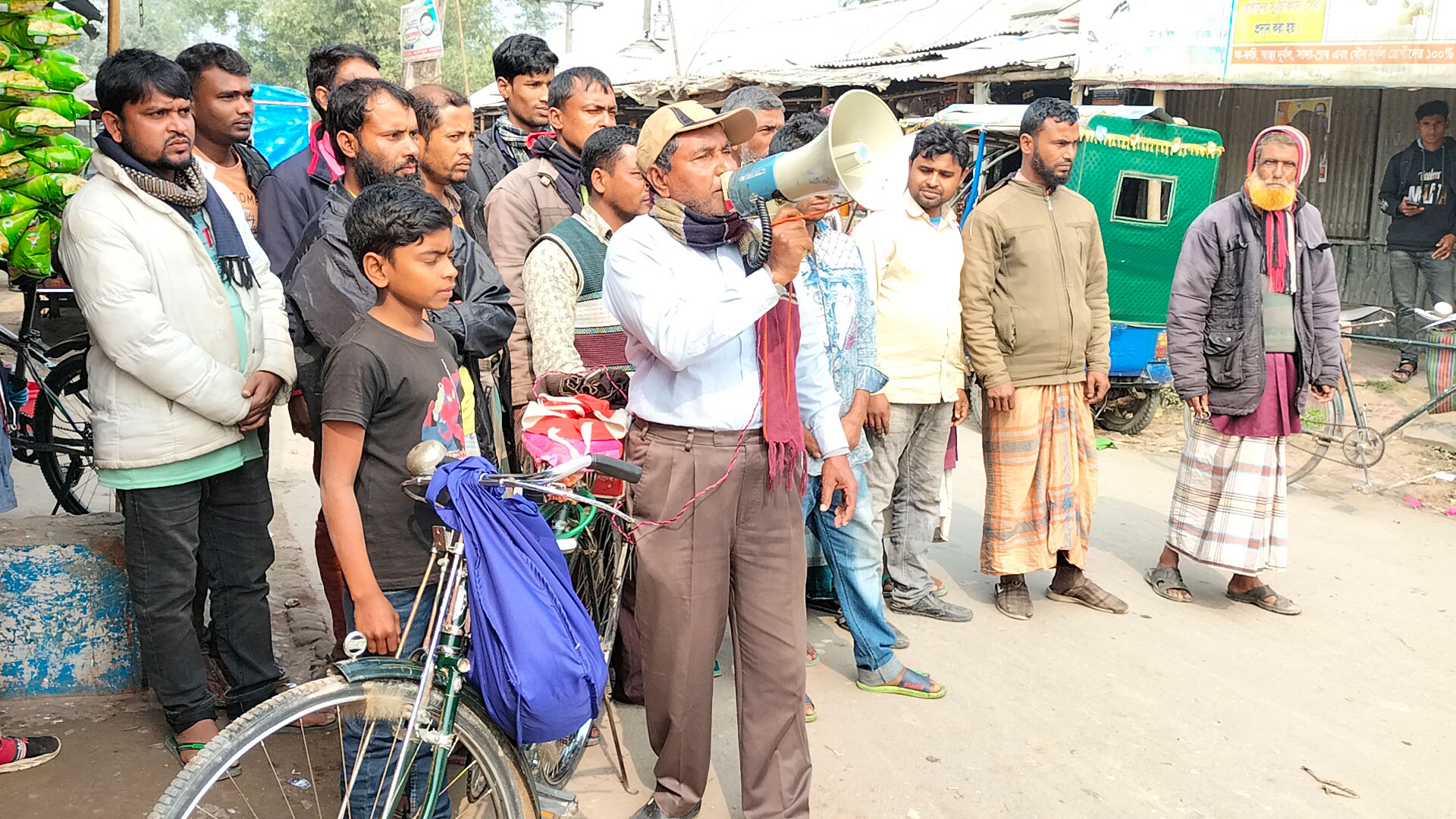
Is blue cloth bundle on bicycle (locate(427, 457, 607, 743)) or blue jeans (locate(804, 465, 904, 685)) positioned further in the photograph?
blue jeans (locate(804, 465, 904, 685))

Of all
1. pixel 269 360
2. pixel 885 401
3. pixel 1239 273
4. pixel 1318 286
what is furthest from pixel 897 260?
pixel 269 360

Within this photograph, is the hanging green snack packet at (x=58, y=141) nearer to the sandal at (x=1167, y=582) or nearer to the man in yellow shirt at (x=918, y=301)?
the man in yellow shirt at (x=918, y=301)

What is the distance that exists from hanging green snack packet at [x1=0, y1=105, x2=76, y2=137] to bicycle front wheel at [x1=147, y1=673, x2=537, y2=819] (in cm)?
198

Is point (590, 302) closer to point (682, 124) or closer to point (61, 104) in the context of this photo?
point (682, 124)

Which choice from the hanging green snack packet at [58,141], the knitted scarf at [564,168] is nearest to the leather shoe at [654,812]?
the knitted scarf at [564,168]

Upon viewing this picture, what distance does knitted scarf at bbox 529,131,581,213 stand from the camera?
4.06m

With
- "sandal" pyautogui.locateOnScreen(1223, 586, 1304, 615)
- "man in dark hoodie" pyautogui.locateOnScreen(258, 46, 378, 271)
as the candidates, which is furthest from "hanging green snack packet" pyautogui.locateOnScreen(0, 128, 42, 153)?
"sandal" pyautogui.locateOnScreen(1223, 586, 1304, 615)

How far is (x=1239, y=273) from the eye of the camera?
4941 mm

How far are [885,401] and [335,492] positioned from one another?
2.19 metres

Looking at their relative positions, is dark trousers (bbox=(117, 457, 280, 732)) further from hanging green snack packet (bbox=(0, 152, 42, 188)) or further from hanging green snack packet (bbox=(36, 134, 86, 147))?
hanging green snack packet (bbox=(36, 134, 86, 147))

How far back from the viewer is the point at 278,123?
48.4 ft

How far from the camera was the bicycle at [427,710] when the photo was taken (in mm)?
2143

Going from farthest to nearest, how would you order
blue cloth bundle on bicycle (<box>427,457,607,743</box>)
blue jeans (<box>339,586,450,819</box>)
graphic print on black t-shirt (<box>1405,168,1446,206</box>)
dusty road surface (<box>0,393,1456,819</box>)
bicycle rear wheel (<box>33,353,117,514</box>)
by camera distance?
1. graphic print on black t-shirt (<box>1405,168,1446,206</box>)
2. bicycle rear wheel (<box>33,353,117,514</box>)
3. dusty road surface (<box>0,393,1456,819</box>)
4. blue jeans (<box>339,586,450,819</box>)
5. blue cloth bundle on bicycle (<box>427,457,607,743</box>)

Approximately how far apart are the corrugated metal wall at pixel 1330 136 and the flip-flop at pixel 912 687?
9451mm
